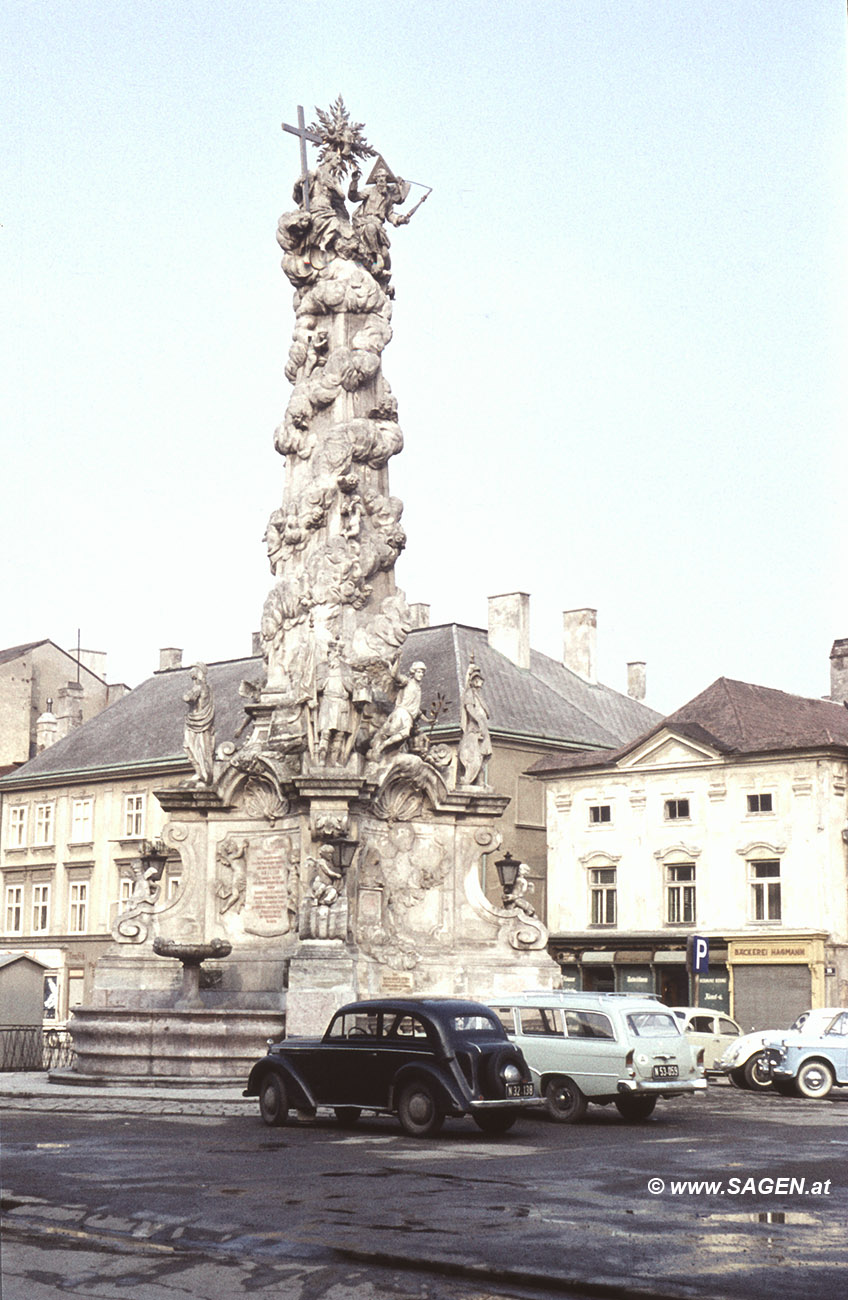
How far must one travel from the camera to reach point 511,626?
208 feet

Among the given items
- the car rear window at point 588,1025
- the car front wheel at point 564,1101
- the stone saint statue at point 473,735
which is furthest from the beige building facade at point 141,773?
the car front wheel at point 564,1101

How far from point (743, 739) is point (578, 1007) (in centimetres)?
3070

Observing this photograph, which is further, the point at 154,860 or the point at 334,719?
the point at 154,860

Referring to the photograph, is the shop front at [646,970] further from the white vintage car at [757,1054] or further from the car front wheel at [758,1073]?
the car front wheel at [758,1073]

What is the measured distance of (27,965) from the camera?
108ft

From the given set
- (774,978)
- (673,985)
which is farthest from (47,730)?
(774,978)

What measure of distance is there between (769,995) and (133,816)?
25060 millimetres

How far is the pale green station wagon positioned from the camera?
20.1 m

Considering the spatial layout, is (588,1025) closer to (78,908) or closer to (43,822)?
(78,908)

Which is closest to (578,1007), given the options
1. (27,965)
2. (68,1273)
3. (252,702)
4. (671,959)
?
(252,702)

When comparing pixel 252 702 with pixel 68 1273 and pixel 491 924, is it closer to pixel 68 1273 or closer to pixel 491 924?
pixel 491 924

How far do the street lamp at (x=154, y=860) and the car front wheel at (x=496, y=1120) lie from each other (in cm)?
1158

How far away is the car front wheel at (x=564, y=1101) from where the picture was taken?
20.3m

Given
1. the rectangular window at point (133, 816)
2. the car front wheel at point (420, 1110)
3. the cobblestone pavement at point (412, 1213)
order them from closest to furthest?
1. the cobblestone pavement at point (412, 1213)
2. the car front wheel at point (420, 1110)
3. the rectangular window at point (133, 816)
